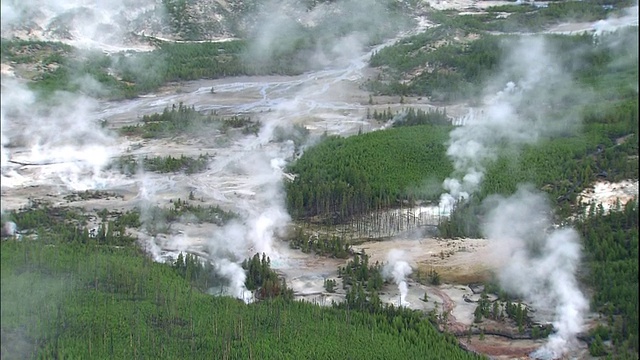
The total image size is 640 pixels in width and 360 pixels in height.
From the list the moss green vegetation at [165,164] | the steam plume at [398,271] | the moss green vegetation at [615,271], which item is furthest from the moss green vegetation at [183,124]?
the moss green vegetation at [615,271]

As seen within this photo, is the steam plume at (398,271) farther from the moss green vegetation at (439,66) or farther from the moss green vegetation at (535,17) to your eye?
the moss green vegetation at (535,17)

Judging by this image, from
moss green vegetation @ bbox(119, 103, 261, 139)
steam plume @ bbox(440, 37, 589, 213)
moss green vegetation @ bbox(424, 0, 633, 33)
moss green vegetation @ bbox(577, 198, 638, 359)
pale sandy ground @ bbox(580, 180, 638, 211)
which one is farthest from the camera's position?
moss green vegetation @ bbox(424, 0, 633, 33)

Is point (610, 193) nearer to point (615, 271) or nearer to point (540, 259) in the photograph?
point (540, 259)

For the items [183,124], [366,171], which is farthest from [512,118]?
[183,124]

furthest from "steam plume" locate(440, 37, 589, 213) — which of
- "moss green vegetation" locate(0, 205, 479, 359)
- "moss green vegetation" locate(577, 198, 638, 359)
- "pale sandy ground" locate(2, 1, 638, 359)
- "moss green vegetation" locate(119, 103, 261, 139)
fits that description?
"moss green vegetation" locate(0, 205, 479, 359)

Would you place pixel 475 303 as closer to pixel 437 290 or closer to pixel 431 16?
pixel 437 290

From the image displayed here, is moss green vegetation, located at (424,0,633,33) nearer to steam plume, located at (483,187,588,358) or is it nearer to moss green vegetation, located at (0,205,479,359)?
steam plume, located at (483,187,588,358)
